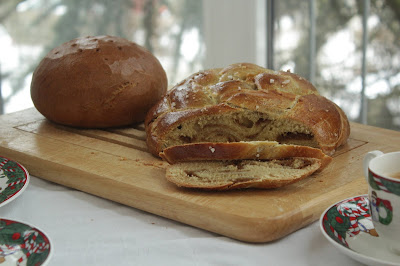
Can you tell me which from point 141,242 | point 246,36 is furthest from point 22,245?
point 246,36

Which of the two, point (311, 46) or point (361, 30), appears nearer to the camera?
point (361, 30)

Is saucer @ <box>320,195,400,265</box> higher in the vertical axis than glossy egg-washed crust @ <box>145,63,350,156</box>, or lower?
lower

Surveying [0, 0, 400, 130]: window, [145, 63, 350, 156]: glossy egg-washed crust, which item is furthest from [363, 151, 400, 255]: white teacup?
[0, 0, 400, 130]: window

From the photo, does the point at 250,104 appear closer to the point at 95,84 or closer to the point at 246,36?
the point at 95,84

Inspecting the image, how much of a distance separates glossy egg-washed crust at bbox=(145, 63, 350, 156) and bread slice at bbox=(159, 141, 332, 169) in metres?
0.20

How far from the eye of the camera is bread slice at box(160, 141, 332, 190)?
4.44ft

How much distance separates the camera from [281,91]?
169cm

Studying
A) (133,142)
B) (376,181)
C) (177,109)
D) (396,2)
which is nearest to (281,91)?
(177,109)

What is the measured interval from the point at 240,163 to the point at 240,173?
0.21 ft

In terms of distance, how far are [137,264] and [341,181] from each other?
1.99 ft

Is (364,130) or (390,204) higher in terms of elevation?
(390,204)

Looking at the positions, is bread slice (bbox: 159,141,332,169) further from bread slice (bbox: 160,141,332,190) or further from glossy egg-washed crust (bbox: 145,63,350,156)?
glossy egg-washed crust (bbox: 145,63,350,156)

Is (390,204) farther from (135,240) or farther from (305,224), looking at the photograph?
(135,240)

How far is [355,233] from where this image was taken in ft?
3.67
